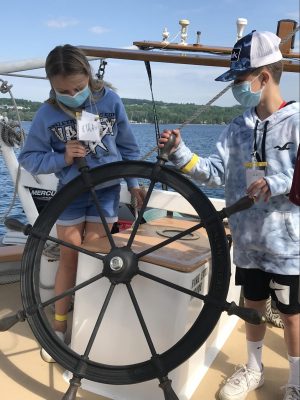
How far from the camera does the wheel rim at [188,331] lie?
4.18 feet

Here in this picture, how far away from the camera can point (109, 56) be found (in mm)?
2342

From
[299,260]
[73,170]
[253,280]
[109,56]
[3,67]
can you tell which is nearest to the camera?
[299,260]

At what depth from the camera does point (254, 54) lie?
53.2 inches

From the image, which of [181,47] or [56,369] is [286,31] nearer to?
[181,47]

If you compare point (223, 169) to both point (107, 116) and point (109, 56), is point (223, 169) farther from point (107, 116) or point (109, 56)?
point (109, 56)

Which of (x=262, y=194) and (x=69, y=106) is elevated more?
(x=69, y=106)

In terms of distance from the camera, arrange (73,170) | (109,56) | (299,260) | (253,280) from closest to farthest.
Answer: (299,260), (253,280), (73,170), (109,56)

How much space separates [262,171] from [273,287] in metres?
0.38

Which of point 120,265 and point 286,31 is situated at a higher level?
point 286,31

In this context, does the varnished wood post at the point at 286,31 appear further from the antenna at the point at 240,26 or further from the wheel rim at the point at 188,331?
the wheel rim at the point at 188,331

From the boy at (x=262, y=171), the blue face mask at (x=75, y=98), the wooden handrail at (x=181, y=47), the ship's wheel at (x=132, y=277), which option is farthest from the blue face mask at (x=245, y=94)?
the wooden handrail at (x=181, y=47)

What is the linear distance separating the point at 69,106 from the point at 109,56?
0.86 meters

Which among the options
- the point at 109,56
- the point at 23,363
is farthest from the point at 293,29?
the point at 23,363

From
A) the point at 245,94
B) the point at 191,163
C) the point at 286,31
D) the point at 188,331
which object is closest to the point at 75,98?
the point at 191,163
